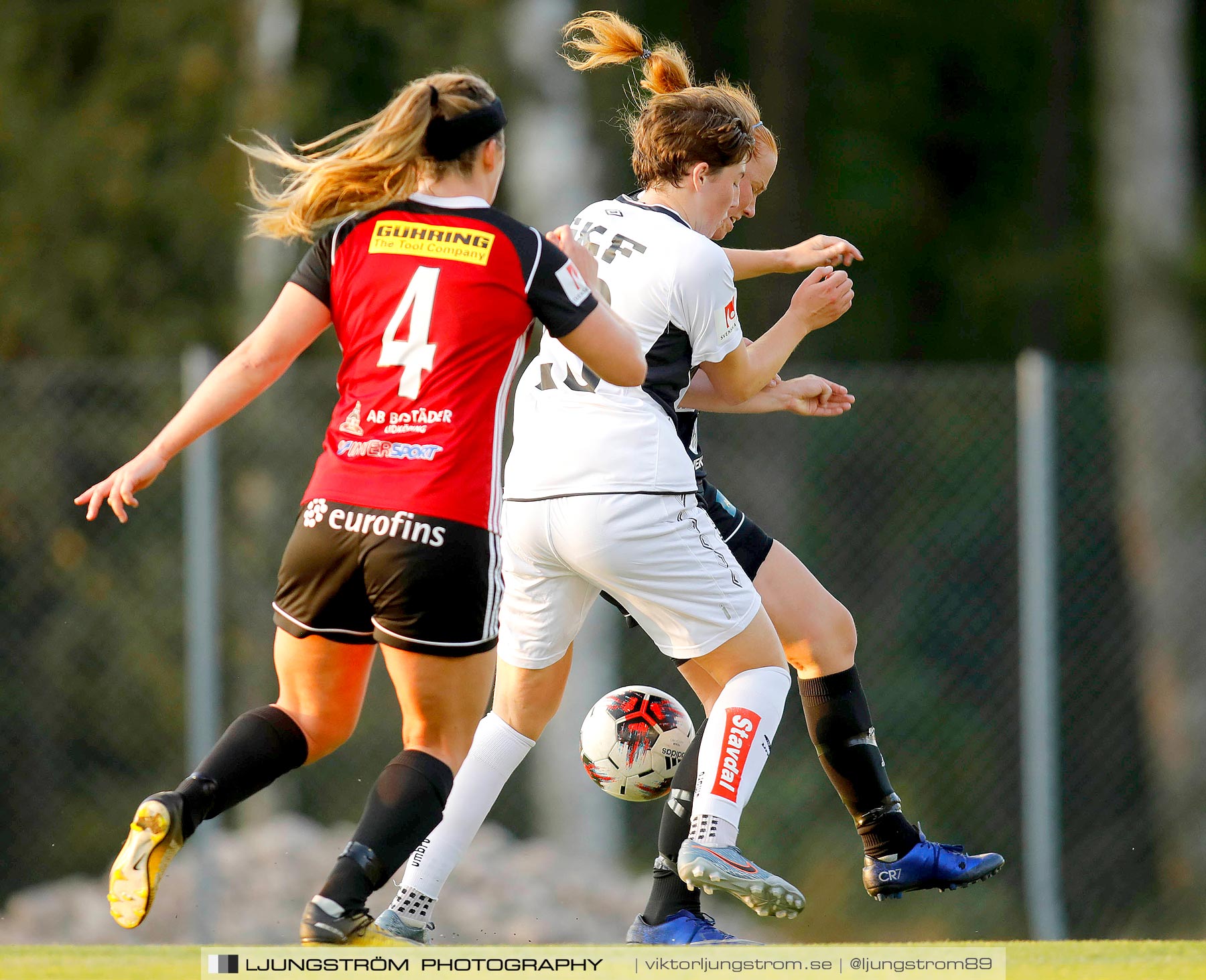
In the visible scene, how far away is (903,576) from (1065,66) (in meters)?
7.83

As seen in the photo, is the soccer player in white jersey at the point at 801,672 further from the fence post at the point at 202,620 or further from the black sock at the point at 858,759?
the fence post at the point at 202,620

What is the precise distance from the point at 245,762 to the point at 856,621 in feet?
17.5

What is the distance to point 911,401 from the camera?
311 inches

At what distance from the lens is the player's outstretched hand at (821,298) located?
3.84 m

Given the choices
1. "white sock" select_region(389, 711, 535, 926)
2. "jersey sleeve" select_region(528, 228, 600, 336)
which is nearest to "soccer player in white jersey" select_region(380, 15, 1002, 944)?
"white sock" select_region(389, 711, 535, 926)

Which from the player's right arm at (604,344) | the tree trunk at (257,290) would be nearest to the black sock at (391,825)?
the player's right arm at (604,344)

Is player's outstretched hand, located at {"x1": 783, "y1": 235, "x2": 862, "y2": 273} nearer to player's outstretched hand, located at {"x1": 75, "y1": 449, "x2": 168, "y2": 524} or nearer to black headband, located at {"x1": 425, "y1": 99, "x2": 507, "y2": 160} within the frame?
black headband, located at {"x1": 425, "y1": 99, "x2": 507, "y2": 160}

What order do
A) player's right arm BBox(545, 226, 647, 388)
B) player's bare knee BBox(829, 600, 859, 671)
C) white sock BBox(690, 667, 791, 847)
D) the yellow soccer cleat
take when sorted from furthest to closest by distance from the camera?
player's bare knee BBox(829, 600, 859, 671) → white sock BBox(690, 667, 791, 847) → player's right arm BBox(545, 226, 647, 388) → the yellow soccer cleat

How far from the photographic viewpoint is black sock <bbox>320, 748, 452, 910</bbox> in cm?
314

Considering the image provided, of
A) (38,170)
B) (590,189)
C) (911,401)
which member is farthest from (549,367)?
(38,170)

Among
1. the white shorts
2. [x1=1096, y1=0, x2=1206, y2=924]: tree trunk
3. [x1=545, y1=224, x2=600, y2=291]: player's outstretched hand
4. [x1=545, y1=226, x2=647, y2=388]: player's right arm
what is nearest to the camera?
[x1=545, y1=226, x2=647, y2=388]: player's right arm

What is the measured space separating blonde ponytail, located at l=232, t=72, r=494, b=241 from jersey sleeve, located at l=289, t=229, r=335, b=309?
2.7 inches

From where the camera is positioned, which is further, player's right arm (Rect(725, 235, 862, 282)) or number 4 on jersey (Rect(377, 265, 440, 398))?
player's right arm (Rect(725, 235, 862, 282))

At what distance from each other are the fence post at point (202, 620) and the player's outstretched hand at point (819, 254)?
3.42 m
